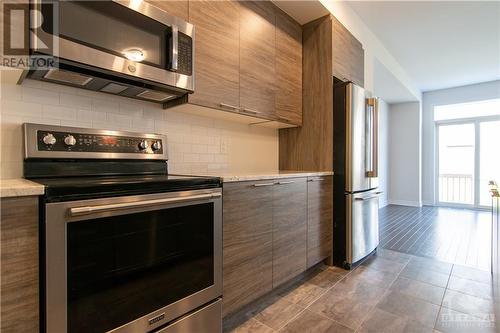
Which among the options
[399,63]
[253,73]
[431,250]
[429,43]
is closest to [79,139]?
[253,73]

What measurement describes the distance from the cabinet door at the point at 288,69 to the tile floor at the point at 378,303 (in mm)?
1481

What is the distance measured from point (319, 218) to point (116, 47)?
6.40 feet

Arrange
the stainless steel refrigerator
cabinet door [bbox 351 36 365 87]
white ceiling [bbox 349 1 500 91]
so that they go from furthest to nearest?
1. white ceiling [bbox 349 1 500 91]
2. cabinet door [bbox 351 36 365 87]
3. the stainless steel refrigerator

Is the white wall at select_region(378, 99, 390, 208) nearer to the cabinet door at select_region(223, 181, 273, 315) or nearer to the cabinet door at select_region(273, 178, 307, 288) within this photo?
the cabinet door at select_region(273, 178, 307, 288)

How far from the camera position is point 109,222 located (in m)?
0.99

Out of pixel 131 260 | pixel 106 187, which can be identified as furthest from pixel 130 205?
pixel 131 260

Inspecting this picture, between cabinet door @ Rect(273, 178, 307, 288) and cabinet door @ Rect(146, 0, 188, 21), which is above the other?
cabinet door @ Rect(146, 0, 188, 21)

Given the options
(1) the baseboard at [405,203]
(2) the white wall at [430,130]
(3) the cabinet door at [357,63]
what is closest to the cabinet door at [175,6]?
(3) the cabinet door at [357,63]

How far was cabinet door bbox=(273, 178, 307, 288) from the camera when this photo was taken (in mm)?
1790

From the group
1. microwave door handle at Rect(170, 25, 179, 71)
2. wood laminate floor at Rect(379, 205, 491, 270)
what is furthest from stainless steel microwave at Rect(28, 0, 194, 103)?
wood laminate floor at Rect(379, 205, 491, 270)

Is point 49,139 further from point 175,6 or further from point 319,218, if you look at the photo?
point 319,218

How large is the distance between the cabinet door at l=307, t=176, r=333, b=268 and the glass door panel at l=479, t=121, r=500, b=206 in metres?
5.28

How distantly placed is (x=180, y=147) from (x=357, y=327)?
1.66 m

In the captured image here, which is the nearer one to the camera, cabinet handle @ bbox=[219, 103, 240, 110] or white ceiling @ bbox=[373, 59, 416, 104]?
cabinet handle @ bbox=[219, 103, 240, 110]
